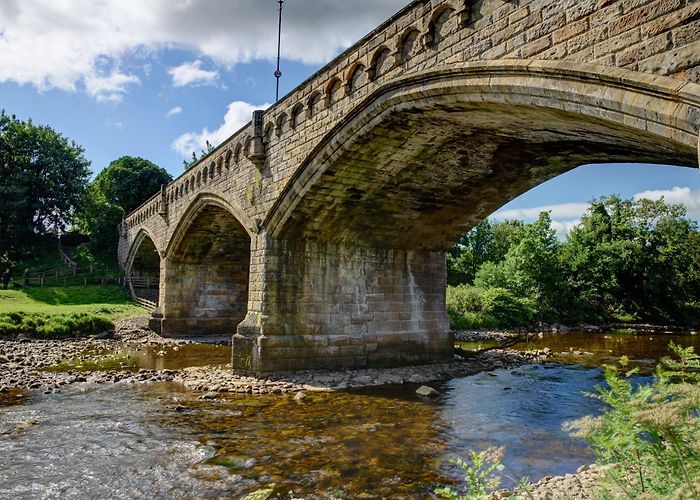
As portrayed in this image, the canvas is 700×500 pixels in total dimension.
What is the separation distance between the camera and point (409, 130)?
9773 millimetres

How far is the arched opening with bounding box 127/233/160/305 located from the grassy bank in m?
1.41

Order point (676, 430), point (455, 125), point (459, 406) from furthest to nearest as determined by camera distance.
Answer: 1. point (459, 406)
2. point (455, 125)
3. point (676, 430)

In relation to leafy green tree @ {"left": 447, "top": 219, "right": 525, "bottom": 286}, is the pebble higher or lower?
lower

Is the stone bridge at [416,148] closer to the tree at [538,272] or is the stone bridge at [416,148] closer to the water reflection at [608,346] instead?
the water reflection at [608,346]

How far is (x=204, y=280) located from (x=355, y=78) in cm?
1567

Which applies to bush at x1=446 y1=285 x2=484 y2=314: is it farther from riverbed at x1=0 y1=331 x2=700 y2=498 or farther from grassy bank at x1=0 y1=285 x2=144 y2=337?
grassy bank at x1=0 y1=285 x2=144 y2=337

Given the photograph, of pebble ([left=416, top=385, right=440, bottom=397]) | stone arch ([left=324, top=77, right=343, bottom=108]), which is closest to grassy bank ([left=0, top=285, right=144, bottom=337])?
stone arch ([left=324, top=77, right=343, bottom=108])

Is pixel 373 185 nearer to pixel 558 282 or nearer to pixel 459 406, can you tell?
pixel 459 406

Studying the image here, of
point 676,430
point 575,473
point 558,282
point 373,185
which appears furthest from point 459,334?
point 676,430

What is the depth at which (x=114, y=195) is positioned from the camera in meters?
47.1

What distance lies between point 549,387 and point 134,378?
1017 centimetres

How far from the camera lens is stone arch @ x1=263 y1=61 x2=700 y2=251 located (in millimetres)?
5176

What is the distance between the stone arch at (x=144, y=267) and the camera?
3269cm

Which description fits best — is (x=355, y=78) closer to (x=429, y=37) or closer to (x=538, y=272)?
(x=429, y=37)
